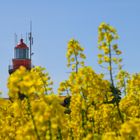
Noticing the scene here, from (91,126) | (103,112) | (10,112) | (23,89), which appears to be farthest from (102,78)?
(23,89)

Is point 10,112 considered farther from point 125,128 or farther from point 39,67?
point 125,128

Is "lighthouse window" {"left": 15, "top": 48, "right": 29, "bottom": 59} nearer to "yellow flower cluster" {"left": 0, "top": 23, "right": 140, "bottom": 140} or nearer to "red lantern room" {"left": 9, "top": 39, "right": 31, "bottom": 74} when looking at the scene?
"red lantern room" {"left": 9, "top": 39, "right": 31, "bottom": 74}

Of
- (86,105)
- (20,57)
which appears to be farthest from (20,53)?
(86,105)

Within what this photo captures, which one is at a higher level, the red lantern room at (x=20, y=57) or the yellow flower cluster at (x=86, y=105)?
the red lantern room at (x=20, y=57)

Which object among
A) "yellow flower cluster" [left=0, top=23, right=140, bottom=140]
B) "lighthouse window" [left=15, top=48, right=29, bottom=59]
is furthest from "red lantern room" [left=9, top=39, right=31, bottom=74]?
"yellow flower cluster" [left=0, top=23, right=140, bottom=140]

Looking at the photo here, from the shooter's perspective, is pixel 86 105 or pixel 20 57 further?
pixel 20 57

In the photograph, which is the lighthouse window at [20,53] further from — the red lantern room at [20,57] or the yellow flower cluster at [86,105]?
the yellow flower cluster at [86,105]

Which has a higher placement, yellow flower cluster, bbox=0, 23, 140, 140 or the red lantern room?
the red lantern room

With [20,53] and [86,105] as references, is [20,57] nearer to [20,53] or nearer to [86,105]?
[20,53]

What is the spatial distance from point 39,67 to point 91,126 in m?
2.76

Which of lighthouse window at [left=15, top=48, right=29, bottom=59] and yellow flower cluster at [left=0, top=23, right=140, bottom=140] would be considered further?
lighthouse window at [left=15, top=48, right=29, bottom=59]

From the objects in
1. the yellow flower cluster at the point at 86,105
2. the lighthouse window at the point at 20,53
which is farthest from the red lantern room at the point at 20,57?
the yellow flower cluster at the point at 86,105

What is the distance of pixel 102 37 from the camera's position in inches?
484

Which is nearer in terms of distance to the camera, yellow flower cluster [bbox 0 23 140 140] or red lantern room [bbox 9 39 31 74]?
yellow flower cluster [bbox 0 23 140 140]
